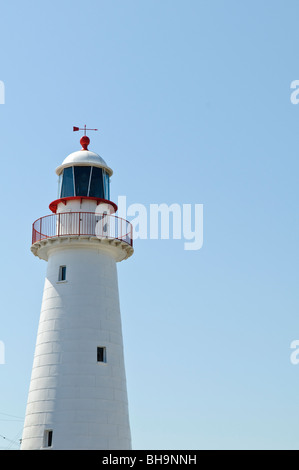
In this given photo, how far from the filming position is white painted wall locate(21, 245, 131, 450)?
34531mm

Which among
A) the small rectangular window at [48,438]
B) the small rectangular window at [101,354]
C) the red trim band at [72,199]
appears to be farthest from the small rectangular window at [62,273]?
the small rectangular window at [48,438]

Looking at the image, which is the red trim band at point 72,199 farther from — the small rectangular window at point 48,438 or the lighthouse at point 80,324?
the small rectangular window at point 48,438

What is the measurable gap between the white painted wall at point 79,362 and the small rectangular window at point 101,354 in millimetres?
178

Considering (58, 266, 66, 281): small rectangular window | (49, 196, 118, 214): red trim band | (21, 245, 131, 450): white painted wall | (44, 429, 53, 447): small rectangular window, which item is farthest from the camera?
(49, 196, 118, 214): red trim band

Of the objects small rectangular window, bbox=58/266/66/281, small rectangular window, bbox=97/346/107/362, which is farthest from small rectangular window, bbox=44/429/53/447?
small rectangular window, bbox=58/266/66/281

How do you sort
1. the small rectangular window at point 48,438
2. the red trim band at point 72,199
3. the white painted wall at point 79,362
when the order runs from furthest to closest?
the red trim band at point 72,199
the white painted wall at point 79,362
the small rectangular window at point 48,438

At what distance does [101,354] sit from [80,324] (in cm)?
157

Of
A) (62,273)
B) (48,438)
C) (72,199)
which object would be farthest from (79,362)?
(72,199)

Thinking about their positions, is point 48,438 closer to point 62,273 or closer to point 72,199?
point 62,273

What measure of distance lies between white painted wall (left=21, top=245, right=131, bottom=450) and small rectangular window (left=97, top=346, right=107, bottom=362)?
0.18m

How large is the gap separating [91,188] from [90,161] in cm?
123

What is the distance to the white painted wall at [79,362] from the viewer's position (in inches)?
1359

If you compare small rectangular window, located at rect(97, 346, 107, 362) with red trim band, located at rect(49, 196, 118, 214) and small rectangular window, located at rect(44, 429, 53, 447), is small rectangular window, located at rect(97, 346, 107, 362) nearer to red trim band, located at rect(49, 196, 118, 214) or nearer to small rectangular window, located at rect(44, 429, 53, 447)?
small rectangular window, located at rect(44, 429, 53, 447)
